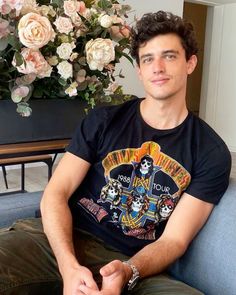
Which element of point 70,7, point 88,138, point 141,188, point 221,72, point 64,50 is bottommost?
point 221,72

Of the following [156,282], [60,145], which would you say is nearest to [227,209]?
[156,282]

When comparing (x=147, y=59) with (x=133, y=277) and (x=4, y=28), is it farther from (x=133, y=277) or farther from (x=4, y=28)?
(x=133, y=277)

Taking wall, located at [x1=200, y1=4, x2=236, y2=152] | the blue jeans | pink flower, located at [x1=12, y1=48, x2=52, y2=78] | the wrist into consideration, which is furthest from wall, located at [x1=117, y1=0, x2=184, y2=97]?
the wrist

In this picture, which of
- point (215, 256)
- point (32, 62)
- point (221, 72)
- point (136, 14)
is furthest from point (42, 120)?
point (221, 72)

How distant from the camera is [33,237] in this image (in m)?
1.14

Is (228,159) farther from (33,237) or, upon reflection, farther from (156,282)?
(33,237)

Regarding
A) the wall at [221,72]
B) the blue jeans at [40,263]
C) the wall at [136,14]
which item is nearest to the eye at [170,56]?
the blue jeans at [40,263]

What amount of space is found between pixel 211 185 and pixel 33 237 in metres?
0.55

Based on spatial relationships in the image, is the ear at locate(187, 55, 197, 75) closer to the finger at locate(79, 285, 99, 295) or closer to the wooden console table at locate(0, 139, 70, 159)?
the wooden console table at locate(0, 139, 70, 159)

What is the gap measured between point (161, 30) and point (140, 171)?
45 cm

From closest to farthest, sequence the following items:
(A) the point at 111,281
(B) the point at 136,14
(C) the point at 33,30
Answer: (A) the point at 111,281 < (C) the point at 33,30 < (B) the point at 136,14

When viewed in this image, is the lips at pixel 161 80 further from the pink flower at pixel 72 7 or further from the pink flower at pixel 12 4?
the pink flower at pixel 12 4

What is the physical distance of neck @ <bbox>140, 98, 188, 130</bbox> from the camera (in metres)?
1.23

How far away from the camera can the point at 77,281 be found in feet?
3.14
